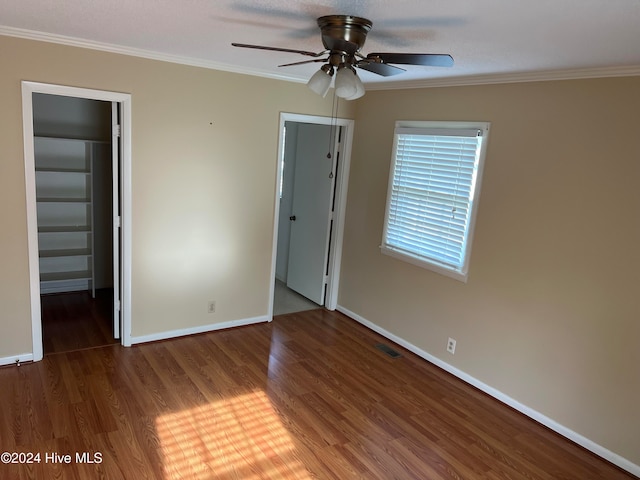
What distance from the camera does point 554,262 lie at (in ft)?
10.2

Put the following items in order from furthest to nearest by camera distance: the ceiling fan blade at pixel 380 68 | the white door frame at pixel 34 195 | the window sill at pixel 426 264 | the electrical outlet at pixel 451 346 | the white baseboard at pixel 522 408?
the electrical outlet at pixel 451 346 < the window sill at pixel 426 264 < the white door frame at pixel 34 195 < the white baseboard at pixel 522 408 < the ceiling fan blade at pixel 380 68

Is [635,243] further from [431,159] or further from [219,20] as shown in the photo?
A: [219,20]

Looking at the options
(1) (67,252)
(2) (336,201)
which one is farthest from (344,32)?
(1) (67,252)

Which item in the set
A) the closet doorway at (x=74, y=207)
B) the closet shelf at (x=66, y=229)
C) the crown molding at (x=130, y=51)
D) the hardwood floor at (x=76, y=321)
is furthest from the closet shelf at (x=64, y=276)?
the crown molding at (x=130, y=51)

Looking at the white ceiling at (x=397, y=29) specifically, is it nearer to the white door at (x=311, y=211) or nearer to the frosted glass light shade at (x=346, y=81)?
the frosted glass light shade at (x=346, y=81)

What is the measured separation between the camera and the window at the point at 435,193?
11.8 feet

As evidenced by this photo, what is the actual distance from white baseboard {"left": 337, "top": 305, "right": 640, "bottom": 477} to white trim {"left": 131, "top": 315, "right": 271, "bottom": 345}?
3.78 feet

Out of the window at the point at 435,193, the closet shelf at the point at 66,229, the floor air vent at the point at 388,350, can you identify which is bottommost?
the floor air vent at the point at 388,350

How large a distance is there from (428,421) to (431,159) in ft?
6.80

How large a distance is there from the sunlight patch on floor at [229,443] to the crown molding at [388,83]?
8.52ft

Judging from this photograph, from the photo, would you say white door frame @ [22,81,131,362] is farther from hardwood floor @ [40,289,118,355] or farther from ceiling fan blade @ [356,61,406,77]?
ceiling fan blade @ [356,61,406,77]

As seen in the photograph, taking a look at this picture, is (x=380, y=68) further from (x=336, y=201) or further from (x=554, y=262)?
(x=336, y=201)

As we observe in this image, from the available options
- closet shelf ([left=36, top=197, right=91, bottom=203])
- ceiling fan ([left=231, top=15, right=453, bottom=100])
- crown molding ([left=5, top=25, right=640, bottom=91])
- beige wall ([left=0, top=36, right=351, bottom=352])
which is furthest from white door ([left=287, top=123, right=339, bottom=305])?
ceiling fan ([left=231, top=15, right=453, bottom=100])

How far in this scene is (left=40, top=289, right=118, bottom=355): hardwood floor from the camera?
3.90 meters
